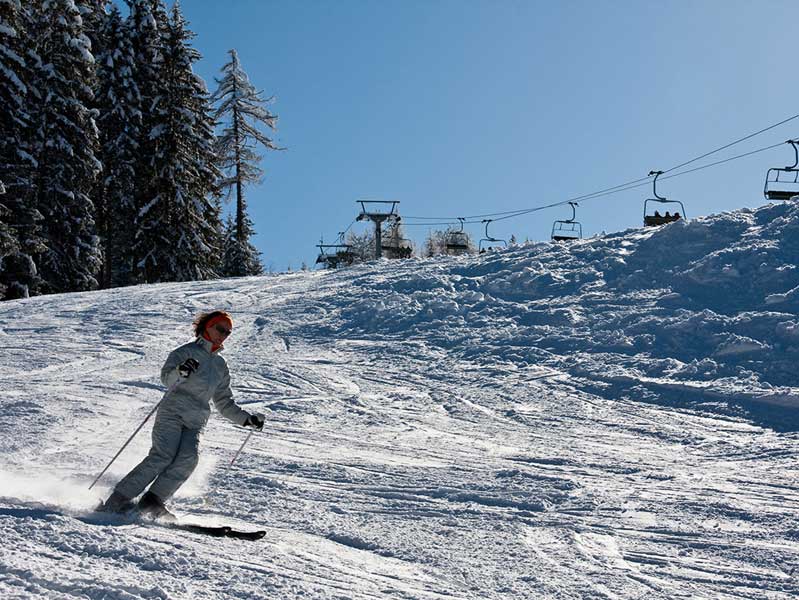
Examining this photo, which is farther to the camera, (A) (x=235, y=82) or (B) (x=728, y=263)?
(A) (x=235, y=82)

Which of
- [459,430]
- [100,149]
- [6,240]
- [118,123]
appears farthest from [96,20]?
[459,430]

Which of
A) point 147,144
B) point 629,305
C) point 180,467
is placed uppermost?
point 147,144

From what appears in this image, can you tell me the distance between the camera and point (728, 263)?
Answer: 45.6 ft

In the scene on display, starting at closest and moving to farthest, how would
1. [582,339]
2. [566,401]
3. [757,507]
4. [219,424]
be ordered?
1. [757,507]
2. [219,424]
3. [566,401]
4. [582,339]

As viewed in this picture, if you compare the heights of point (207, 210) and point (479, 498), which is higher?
point (207, 210)

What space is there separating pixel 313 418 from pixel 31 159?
21.4 m

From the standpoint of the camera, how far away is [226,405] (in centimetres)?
537

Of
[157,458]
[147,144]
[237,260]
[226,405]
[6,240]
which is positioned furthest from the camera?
[237,260]

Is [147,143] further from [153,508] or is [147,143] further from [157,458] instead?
[153,508]

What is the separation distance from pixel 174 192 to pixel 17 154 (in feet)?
20.1

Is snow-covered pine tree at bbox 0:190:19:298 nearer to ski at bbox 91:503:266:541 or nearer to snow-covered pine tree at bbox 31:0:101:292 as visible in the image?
snow-covered pine tree at bbox 31:0:101:292

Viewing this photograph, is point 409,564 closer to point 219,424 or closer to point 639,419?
point 219,424

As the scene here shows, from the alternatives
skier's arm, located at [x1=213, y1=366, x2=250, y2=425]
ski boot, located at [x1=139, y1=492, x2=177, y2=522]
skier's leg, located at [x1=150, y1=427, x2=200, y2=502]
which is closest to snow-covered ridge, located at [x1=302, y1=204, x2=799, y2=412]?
skier's arm, located at [x1=213, y1=366, x2=250, y2=425]

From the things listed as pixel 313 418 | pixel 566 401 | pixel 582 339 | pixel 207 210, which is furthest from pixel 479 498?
pixel 207 210
